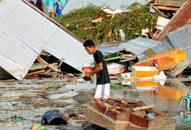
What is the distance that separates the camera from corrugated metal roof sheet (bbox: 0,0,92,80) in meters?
17.1

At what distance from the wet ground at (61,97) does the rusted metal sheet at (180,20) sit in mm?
3504

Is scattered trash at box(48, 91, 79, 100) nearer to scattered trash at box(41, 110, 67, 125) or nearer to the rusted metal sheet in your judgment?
scattered trash at box(41, 110, 67, 125)

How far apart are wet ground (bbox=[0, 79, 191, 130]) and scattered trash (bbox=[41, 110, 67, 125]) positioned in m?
0.19

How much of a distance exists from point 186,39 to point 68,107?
292 inches

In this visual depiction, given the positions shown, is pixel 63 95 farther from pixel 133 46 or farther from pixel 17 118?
pixel 133 46

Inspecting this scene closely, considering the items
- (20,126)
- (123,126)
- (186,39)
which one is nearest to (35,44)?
(186,39)

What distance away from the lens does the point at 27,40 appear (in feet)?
59.1

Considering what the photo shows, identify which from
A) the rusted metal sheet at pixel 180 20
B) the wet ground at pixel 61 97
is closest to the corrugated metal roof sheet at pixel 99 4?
the rusted metal sheet at pixel 180 20

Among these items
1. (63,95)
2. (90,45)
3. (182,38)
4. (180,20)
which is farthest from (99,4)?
(90,45)

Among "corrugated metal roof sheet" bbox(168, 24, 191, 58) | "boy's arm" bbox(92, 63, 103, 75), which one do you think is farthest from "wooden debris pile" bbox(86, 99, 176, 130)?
"corrugated metal roof sheet" bbox(168, 24, 191, 58)

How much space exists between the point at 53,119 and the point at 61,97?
347 centimetres

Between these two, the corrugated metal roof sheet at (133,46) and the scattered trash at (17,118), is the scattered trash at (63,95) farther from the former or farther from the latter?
the corrugated metal roof sheet at (133,46)

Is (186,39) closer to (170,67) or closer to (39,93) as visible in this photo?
(170,67)

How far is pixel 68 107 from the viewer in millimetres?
12172
